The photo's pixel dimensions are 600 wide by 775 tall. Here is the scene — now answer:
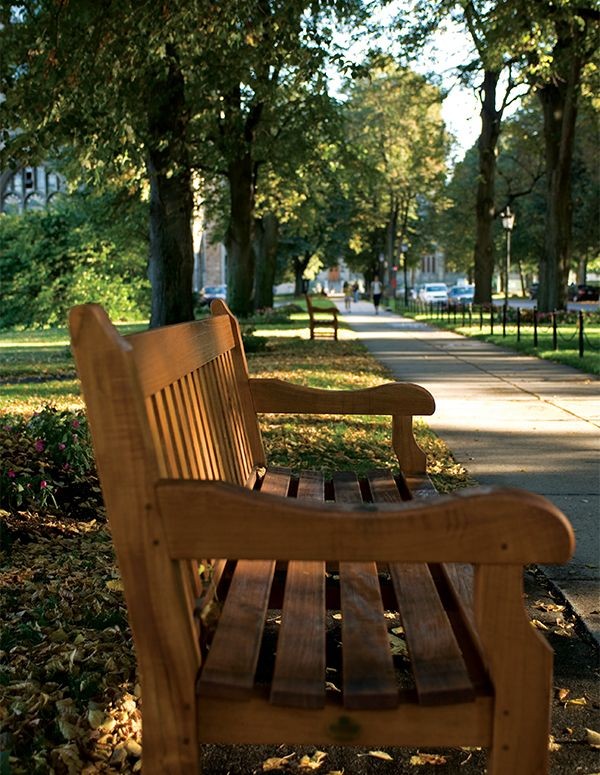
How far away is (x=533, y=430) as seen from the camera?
29.1 feet

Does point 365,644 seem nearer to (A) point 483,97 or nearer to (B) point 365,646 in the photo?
(B) point 365,646

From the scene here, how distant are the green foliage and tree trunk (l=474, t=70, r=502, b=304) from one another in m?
12.2

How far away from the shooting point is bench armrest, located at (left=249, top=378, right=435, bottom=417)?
13.5 feet

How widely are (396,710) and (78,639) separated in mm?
1752

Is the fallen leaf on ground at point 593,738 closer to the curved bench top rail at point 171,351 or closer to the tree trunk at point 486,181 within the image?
the curved bench top rail at point 171,351

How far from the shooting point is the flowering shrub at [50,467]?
5.22m

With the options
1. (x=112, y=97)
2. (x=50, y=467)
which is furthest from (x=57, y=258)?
(x=50, y=467)

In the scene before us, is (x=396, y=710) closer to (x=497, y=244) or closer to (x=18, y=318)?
(x=18, y=318)

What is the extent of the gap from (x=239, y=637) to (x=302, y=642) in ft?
0.48

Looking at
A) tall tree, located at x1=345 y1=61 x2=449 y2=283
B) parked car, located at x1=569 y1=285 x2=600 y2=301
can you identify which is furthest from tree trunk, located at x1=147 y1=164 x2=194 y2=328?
parked car, located at x1=569 y1=285 x2=600 y2=301

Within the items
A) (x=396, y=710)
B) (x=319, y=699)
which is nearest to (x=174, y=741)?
(x=319, y=699)

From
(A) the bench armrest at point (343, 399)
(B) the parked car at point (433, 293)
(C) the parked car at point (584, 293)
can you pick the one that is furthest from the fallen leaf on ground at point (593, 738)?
(B) the parked car at point (433, 293)

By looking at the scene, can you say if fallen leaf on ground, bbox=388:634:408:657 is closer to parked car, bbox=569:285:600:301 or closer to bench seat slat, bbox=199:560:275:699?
bench seat slat, bbox=199:560:275:699

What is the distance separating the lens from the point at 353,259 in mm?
83188
